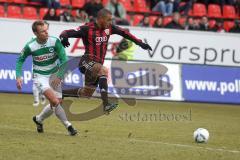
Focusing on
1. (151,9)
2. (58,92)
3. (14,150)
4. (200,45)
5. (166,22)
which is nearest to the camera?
(14,150)

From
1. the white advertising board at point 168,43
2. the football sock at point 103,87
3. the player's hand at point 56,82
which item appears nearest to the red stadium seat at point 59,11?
the white advertising board at point 168,43

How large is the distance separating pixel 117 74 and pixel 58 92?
8555 mm

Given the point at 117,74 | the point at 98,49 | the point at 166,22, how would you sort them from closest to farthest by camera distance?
the point at 98,49
the point at 117,74
the point at 166,22

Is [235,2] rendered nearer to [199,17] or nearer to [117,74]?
[199,17]

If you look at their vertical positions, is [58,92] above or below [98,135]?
above

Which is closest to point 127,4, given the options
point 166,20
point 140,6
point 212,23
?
point 140,6

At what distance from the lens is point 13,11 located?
24.9 meters

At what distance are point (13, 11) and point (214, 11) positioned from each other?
28.7 feet

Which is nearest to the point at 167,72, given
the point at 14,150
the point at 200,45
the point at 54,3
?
the point at 200,45

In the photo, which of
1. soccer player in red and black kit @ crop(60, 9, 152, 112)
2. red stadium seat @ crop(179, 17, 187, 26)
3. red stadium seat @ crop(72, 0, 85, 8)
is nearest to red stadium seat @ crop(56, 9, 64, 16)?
red stadium seat @ crop(72, 0, 85, 8)

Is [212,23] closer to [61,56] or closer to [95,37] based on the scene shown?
[95,37]

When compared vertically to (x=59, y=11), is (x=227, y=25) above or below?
below

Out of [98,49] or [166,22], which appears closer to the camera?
[98,49]

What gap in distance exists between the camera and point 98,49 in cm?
1317
